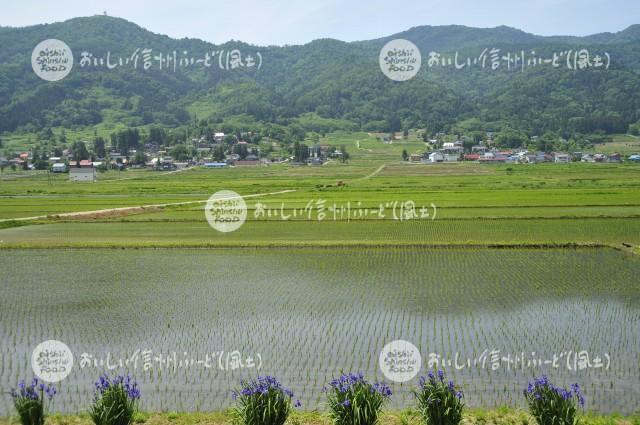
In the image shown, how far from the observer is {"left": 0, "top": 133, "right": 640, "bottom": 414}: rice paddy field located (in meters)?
9.73

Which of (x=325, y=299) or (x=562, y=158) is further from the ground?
(x=325, y=299)

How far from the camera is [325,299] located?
14.8 metres

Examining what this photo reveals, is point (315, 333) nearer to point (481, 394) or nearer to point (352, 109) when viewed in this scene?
point (481, 394)

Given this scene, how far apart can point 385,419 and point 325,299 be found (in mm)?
7034

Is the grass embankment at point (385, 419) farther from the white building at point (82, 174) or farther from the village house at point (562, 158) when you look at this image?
the village house at point (562, 158)

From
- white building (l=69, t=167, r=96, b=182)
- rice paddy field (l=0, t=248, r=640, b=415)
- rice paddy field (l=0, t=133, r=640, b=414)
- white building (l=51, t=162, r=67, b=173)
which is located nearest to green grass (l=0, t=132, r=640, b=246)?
rice paddy field (l=0, t=133, r=640, b=414)

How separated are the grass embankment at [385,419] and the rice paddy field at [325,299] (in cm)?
44

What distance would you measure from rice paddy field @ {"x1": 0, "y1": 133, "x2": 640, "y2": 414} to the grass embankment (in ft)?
1.46

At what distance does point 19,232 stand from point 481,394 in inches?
988

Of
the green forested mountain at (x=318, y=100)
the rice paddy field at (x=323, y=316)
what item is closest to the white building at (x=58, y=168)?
the green forested mountain at (x=318, y=100)

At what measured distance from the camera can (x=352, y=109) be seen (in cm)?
16012

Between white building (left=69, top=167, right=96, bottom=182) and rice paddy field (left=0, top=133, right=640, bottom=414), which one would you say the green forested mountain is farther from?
rice paddy field (left=0, top=133, right=640, bottom=414)

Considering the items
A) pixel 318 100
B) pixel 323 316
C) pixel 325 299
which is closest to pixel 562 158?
pixel 318 100

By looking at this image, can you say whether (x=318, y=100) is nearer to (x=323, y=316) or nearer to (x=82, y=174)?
(x=82, y=174)
